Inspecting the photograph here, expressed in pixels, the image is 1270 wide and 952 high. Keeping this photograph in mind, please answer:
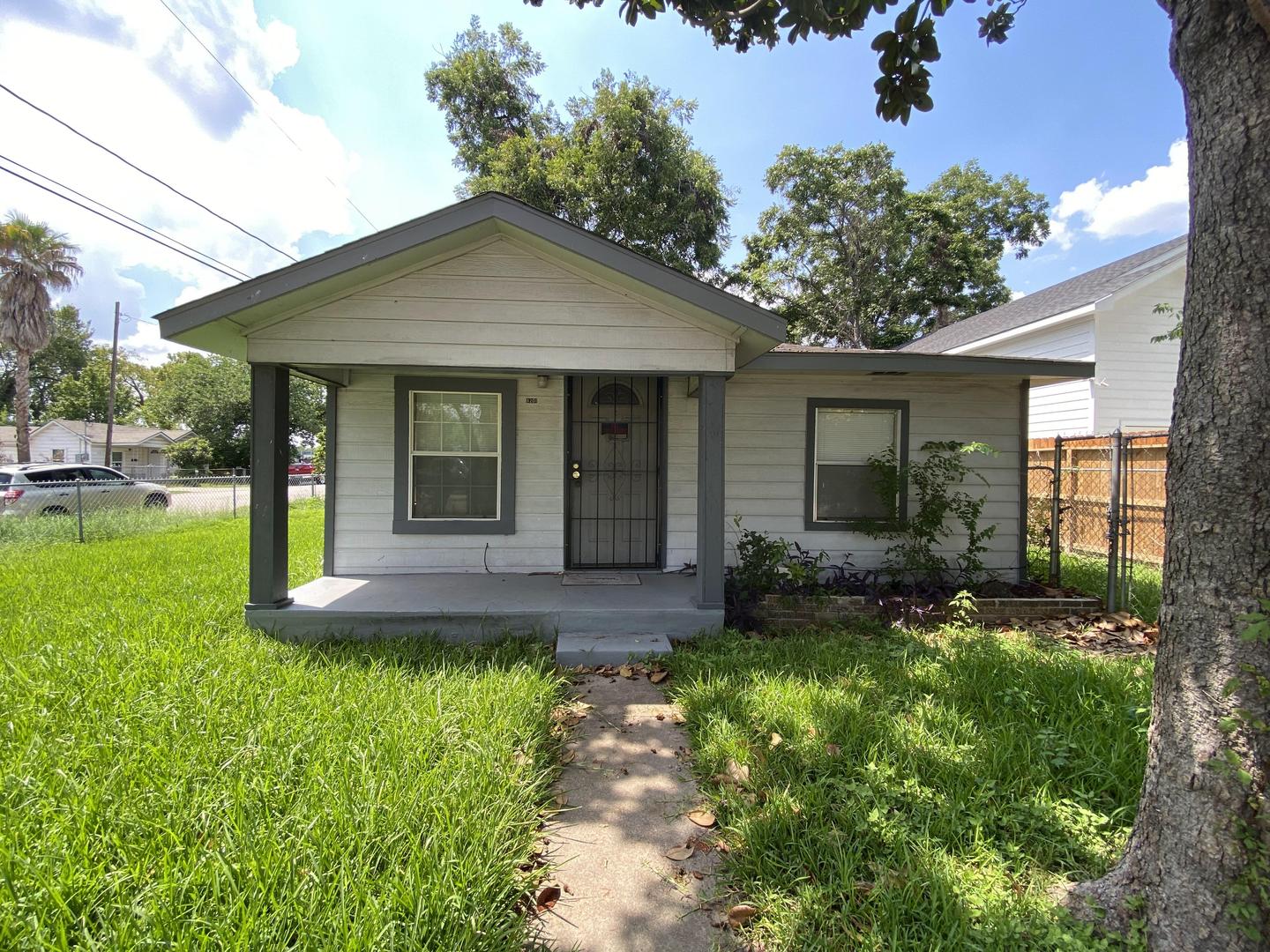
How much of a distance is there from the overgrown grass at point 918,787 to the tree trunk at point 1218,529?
1.25ft

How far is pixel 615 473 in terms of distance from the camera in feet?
20.5

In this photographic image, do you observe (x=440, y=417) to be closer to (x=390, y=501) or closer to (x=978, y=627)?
(x=390, y=501)

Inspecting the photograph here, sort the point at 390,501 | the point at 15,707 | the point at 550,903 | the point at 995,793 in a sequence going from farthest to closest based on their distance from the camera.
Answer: the point at 390,501 < the point at 15,707 < the point at 995,793 < the point at 550,903

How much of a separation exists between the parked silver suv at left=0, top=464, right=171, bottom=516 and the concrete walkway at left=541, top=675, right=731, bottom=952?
10.6m

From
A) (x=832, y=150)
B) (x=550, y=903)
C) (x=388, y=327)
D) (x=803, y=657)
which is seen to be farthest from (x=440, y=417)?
(x=832, y=150)

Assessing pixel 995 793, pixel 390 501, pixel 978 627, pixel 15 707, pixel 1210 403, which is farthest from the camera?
pixel 390 501

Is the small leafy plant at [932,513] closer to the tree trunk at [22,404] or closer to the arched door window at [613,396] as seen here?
the arched door window at [613,396]

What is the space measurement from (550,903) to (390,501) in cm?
470

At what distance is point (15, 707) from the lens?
2.79 m

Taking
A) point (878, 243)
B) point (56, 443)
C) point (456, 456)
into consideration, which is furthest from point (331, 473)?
point (56, 443)

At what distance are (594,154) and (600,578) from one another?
11.2 m

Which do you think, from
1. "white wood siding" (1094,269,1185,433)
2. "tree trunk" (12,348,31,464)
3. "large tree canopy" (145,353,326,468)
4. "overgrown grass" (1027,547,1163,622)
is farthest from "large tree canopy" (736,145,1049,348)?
"tree trunk" (12,348,31,464)

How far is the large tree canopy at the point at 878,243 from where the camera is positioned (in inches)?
741

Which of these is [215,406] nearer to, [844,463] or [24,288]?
[24,288]
